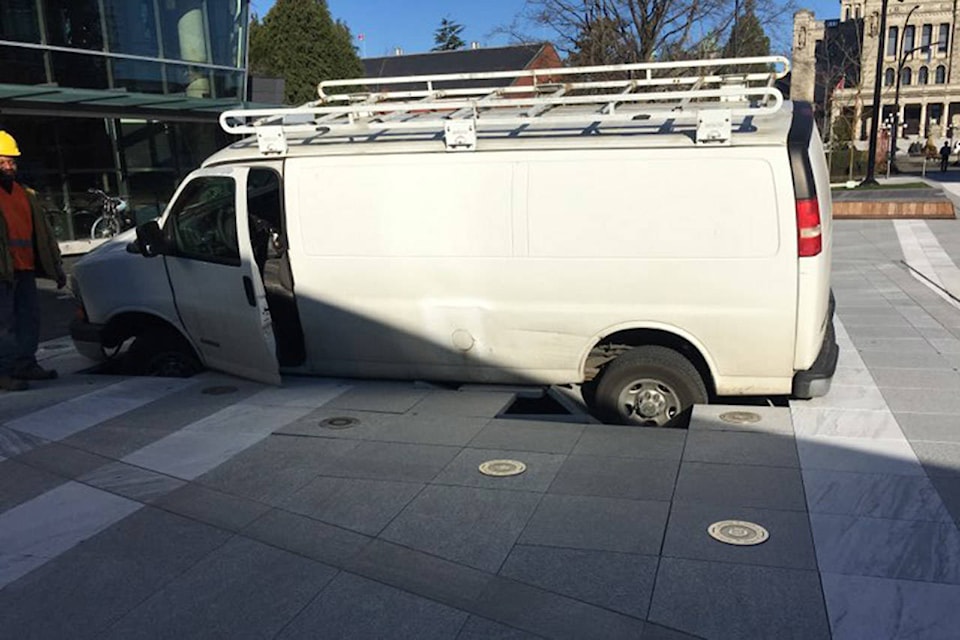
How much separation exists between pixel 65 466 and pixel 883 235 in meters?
15.1

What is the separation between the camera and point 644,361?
530cm

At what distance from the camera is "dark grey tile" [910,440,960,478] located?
422 centimetres

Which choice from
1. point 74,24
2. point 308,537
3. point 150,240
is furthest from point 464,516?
point 74,24

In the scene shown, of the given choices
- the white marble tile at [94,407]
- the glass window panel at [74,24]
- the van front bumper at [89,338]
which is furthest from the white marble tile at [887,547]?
the glass window panel at [74,24]

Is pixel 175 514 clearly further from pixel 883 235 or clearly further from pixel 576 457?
pixel 883 235

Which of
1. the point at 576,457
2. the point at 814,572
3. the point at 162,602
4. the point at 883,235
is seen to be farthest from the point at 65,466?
the point at 883,235

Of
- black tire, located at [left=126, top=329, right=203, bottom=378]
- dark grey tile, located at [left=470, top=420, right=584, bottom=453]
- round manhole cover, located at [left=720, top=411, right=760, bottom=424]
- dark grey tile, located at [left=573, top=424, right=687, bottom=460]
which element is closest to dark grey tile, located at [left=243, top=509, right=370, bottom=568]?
dark grey tile, located at [left=470, top=420, right=584, bottom=453]

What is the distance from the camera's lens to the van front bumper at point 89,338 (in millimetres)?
6730

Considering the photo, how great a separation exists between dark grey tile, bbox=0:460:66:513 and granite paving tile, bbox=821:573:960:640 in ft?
13.7

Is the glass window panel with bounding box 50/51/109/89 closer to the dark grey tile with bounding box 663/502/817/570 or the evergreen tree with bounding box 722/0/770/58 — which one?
the evergreen tree with bounding box 722/0/770/58

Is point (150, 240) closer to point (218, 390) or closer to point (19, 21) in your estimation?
point (218, 390)

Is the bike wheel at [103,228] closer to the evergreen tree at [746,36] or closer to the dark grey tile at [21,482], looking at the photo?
the dark grey tile at [21,482]

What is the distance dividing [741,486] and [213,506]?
2.88 metres

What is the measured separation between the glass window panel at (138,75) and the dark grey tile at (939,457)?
64.7 ft
